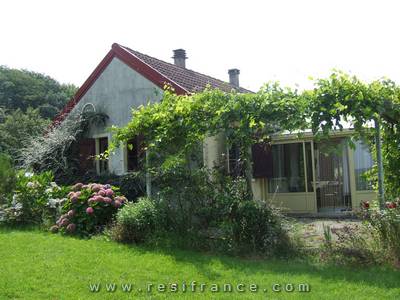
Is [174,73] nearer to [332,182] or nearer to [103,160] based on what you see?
[103,160]

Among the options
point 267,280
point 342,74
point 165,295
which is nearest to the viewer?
point 165,295

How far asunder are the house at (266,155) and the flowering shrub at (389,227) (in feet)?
20.6

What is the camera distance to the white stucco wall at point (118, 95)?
45.1 feet

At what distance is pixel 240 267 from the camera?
6746 millimetres

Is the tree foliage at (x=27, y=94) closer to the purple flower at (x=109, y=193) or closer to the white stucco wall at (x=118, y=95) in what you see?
the white stucco wall at (x=118, y=95)

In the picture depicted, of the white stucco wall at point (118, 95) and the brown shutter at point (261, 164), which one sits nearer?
the white stucco wall at point (118, 95)

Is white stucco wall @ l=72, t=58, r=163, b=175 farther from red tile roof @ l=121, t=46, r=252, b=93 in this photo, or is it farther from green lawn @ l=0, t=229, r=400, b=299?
green lawn @ l=0, t=229, r=400, b=299

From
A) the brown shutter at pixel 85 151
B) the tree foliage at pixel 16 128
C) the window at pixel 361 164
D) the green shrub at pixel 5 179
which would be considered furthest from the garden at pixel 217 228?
the tree foliage at pixel 16 128

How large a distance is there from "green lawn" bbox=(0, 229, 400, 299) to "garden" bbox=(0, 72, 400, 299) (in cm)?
2

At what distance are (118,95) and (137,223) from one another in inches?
262

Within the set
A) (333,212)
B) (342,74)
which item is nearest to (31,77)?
(333,212)

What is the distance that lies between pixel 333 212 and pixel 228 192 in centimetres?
598

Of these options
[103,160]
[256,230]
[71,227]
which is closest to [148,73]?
[103,160]

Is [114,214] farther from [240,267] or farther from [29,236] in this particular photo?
[240,267]
